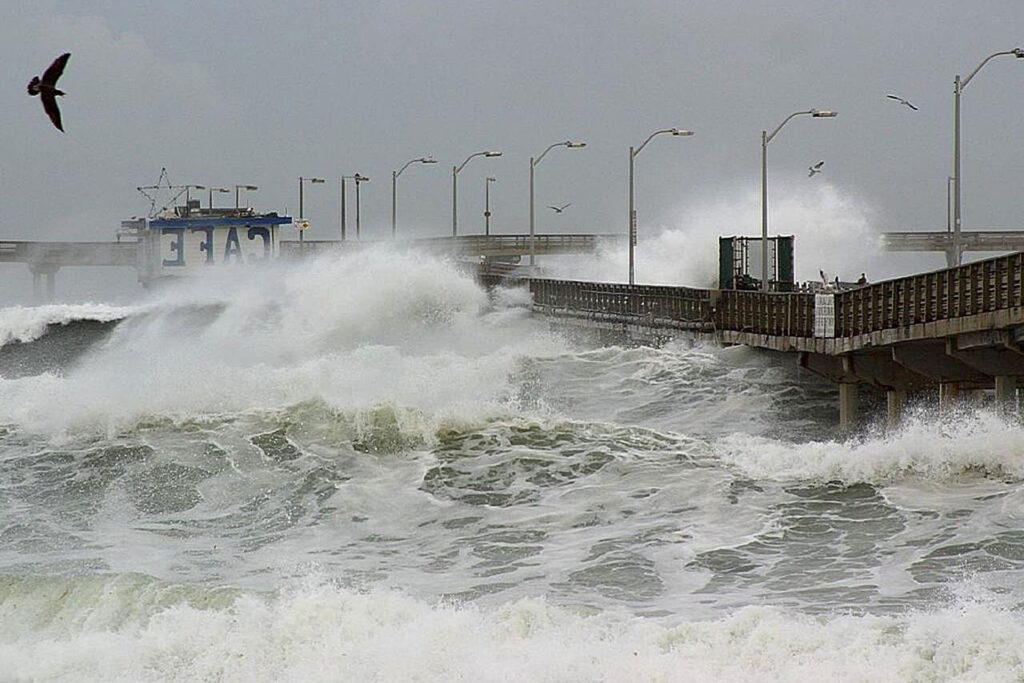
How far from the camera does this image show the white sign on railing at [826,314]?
105ft

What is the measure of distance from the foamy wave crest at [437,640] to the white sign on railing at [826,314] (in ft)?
55.0

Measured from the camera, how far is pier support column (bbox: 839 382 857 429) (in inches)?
1256

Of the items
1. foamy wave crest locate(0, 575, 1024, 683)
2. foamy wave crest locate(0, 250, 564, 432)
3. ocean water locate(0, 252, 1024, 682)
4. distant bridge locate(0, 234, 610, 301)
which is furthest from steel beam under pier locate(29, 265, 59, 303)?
foamy wave crest locate(0, 575, 1024, 683)

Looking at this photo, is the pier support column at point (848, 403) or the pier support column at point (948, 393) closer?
the pier support column at point (948, 393)

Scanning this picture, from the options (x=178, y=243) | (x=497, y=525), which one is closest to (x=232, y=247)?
(x=178, y=243)

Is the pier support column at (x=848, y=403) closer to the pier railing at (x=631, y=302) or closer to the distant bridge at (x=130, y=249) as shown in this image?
the pier railing at (x=631, y=302)

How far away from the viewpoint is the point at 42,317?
6384cm

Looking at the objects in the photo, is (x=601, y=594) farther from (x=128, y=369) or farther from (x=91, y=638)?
(x=128, y=369)

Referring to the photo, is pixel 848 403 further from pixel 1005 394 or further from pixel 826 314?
pixel 1005 394

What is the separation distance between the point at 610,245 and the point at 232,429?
74819mm

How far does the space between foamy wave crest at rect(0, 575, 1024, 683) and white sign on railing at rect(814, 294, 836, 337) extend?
16762mm

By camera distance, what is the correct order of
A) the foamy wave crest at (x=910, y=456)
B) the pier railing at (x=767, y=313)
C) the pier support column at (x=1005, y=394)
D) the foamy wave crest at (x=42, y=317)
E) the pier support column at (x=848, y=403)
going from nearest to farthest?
the foamy wave crest at (x=910, y=456), the pier support column at (x=1005, y=394), the pier support column at (x=848, y=403), the pier railing at (x=767, y=313), the foamy wave crest at (x=42, y=317)

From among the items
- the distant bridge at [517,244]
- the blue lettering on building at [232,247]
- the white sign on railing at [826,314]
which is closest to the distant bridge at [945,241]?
the distant bridge at [517,244]

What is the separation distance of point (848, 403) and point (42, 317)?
40886 mm
